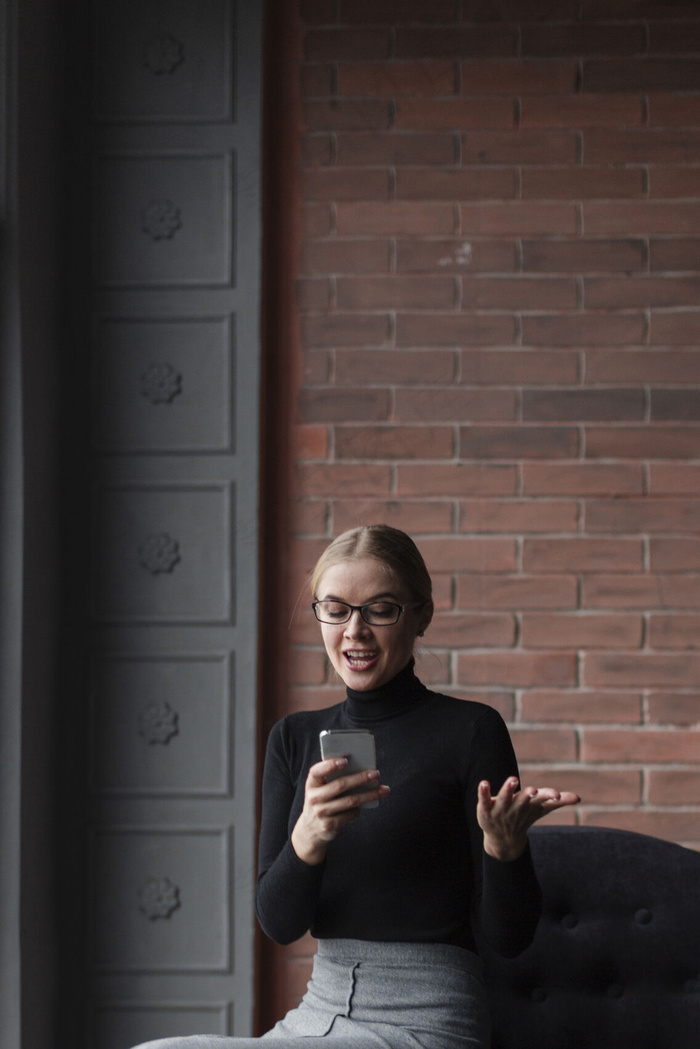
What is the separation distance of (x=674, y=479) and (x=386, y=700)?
1.12 meters

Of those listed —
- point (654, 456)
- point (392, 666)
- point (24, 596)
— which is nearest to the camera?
point (392, 666)

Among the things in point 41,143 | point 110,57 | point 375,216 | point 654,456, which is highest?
point 110,57

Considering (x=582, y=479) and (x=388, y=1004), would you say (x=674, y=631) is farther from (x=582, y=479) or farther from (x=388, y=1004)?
(x=388, y=1004)

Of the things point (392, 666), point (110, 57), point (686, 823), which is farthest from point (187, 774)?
point (110, 57)

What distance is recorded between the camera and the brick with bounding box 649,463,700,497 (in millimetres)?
2229

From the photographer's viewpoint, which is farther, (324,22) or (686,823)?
(324,22)

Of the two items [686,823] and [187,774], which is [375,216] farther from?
[686,823]

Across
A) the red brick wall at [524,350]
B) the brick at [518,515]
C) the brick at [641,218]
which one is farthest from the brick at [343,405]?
the brick at [641,218]

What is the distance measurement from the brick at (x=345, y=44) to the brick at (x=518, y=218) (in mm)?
466

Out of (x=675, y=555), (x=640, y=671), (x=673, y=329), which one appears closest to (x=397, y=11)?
(x=673, y=329)

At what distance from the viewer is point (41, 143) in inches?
87.6

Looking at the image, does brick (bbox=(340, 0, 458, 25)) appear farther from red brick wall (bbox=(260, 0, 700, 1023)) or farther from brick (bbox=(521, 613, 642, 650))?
brick (bbox=(521, 613, 642, 650))

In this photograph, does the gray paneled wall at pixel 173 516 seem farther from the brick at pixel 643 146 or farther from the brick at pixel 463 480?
the brick at pixel 643 146

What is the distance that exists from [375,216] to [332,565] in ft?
3.91
